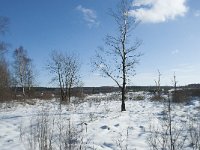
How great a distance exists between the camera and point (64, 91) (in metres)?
34.8

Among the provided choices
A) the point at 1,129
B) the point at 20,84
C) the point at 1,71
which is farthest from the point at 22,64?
the point at 1,129

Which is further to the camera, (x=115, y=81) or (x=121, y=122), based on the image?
(x=115, y=81)

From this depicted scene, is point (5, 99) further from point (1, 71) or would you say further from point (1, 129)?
point (1, 129)

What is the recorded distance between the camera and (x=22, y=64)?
4566 centimetres

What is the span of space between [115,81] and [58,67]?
18.0 meters

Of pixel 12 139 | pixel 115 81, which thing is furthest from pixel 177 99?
pixel 12 139

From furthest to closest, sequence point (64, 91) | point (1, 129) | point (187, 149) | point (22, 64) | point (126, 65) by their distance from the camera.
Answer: point (22, 64) < point (64, 91) < point (126, 65) < point (1, 129) < point (187, 149)

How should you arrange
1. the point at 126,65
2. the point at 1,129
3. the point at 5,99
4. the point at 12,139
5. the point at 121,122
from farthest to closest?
the point at 5,99 → the point at 126,65 → the point at 121,122 → the point at 1,129 → the point at 12,139

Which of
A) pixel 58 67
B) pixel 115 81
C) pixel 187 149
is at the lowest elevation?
pixel 187 149

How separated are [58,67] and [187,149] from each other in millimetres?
28110

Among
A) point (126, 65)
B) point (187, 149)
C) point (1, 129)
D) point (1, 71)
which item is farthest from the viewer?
point (1, 71)

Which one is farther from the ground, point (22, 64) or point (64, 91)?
point (22, 64)

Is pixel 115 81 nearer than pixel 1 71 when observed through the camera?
Yes

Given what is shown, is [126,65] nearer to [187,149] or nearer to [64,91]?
[187,149]
